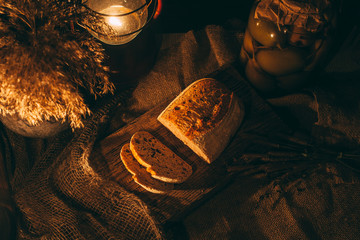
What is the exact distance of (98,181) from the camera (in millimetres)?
1577

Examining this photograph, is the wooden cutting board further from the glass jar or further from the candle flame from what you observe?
the candle flame

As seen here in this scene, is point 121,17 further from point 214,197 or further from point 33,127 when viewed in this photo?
point 214,197

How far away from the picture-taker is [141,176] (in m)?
1.56

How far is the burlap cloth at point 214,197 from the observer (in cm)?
156

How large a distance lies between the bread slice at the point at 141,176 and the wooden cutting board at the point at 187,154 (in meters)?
0.06

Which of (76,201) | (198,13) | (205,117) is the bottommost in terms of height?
(76,201)

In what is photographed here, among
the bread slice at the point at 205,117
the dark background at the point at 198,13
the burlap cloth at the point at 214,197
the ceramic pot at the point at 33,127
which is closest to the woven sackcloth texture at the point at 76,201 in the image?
the burlap cloth at the point at 214,197

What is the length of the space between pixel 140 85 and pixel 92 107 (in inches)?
13.6

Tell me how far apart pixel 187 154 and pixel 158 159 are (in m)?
0.19

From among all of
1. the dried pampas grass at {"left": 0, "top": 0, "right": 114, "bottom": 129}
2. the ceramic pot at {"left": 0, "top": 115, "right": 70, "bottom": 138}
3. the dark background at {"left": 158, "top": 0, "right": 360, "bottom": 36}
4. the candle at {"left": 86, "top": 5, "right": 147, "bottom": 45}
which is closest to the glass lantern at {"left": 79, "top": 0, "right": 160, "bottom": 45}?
the candle at {"left": 86, "top": 5, "right": 147, "bottom": 45}

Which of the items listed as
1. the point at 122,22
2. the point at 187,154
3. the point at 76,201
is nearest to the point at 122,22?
the point at 122,22

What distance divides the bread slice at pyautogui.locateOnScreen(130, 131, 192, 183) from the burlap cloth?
0.20m

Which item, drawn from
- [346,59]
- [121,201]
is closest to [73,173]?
[121,201]

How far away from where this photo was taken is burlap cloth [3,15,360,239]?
156 centimetres
